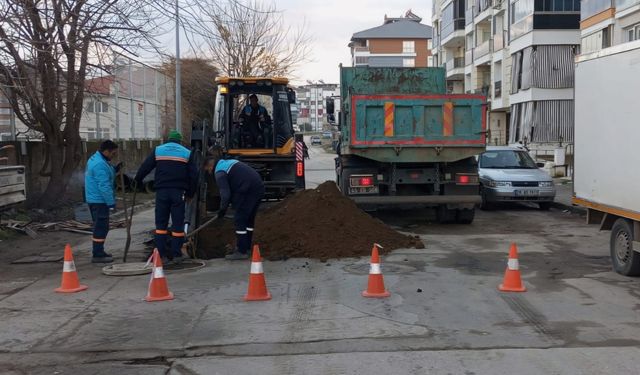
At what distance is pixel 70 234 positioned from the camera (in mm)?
12094

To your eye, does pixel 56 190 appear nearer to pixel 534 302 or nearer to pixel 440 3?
pixel 534 302

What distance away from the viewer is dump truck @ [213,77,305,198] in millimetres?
13414

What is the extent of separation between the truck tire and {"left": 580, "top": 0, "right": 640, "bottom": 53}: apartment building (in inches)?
483

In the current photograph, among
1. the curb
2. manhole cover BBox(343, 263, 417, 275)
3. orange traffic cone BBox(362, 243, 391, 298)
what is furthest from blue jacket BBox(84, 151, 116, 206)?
the curb

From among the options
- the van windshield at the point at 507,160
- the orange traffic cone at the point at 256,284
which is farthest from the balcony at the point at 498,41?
the orange traffic cone at the point at 256,284

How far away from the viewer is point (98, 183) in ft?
30.3

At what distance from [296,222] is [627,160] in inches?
191

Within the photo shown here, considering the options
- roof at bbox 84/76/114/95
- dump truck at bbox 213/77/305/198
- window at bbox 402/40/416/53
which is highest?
window at bbox 402/40/416/53

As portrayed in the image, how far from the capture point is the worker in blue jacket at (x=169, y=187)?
8.73 metres

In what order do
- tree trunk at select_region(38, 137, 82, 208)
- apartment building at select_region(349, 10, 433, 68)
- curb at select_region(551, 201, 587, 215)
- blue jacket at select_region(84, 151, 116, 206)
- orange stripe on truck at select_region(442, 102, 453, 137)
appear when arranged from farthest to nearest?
apartment building at select_region(349, 10, 433, 68)
curb at select_region(551, 201, 587, 215)
tree trunk at select_region(38, 137, 82, 208)
orange stripe on truck at select_region(442, 102, 453, 137)
blue jacket at select_region(84, 151, 116, 206)

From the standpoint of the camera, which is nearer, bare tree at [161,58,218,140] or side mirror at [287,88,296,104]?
side mirror at [287,88,296,104]

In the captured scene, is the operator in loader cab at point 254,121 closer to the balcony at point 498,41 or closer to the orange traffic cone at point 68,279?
the orange traffic cone at point 68,279

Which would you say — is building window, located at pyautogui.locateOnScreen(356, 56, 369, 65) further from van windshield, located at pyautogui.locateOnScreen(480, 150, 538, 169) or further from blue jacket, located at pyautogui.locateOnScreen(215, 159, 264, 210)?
blue jacket, located at pyautogui.locateOnScreen(215, 159, 264, 210)

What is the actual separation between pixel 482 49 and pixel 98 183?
125 feet
